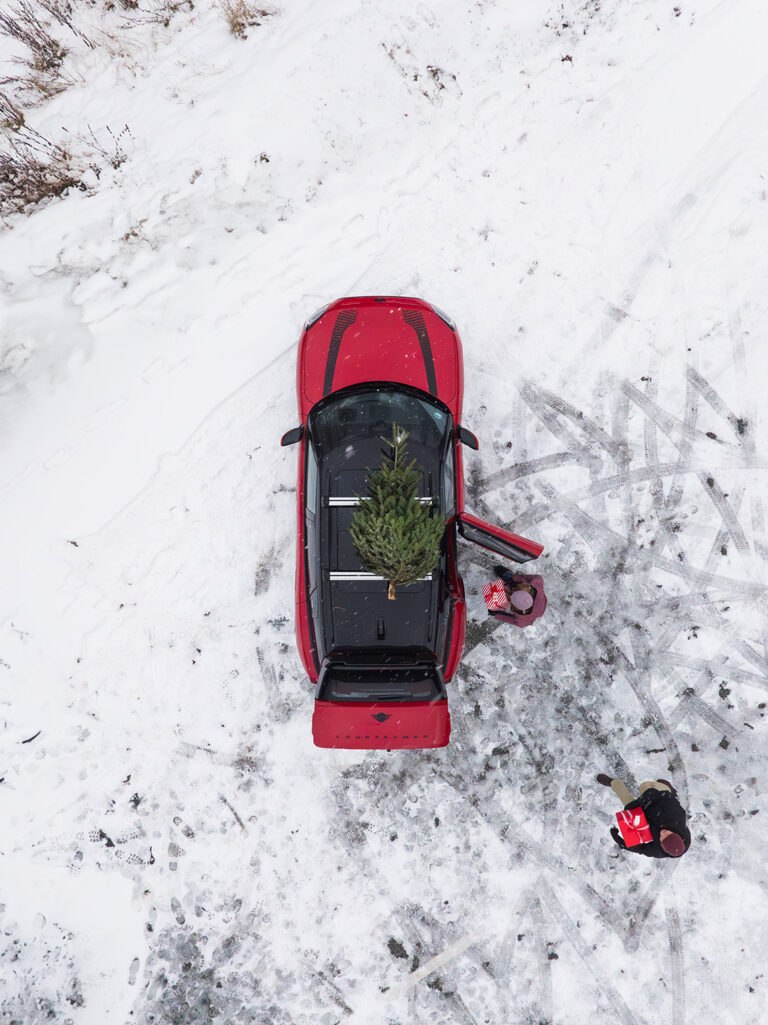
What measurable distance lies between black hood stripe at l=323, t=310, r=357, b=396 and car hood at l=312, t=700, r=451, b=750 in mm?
2835

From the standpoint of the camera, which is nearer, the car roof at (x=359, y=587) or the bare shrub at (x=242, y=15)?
the car roof at (x=359, y=587)

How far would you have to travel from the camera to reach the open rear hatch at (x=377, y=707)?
4.57 m

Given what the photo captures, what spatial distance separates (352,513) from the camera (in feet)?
15.5

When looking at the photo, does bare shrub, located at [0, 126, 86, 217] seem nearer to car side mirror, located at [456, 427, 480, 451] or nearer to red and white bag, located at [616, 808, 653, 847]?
car side mirror, located at [456, 427, 480, 451]

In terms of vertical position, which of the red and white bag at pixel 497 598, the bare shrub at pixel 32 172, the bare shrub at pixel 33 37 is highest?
the bare shrub at pixel 33 37

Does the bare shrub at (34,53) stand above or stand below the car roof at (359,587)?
above

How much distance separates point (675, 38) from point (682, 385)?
3.58m

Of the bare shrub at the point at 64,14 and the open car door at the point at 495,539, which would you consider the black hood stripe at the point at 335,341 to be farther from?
the bare shrub at the point at 64,14

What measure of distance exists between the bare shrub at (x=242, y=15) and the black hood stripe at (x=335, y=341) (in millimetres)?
3348

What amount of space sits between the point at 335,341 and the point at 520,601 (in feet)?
9.76

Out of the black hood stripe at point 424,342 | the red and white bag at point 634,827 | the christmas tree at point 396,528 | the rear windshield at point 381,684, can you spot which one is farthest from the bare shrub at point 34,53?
the red and white bag at point 634,827

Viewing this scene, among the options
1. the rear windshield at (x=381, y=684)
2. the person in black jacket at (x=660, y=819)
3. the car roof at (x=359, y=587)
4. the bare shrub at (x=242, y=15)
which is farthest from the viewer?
the bare shrub at (x=242, y=15)

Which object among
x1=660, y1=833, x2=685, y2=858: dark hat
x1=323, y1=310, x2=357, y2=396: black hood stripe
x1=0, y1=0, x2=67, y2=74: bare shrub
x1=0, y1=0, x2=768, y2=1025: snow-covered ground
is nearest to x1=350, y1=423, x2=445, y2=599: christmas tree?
x1=323, y1=310, x2=357, y2=396: black hood stripe

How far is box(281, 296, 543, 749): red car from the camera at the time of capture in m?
4.60
